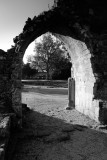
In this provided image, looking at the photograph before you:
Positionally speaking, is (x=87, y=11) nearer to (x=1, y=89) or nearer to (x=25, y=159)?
(x=1, y=89)

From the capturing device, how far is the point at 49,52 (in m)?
35.2

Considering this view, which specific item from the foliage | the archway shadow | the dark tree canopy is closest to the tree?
the dark tree canopy

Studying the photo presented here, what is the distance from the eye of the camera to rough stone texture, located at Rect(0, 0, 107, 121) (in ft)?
18.3

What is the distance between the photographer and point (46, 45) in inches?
1367

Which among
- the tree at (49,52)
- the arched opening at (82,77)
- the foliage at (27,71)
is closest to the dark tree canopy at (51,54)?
the tree at (49,52)

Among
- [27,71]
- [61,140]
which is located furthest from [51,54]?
[61,140]

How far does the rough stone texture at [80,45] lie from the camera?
5.59 m

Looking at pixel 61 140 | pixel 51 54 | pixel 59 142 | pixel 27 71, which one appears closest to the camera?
pixel 59 142

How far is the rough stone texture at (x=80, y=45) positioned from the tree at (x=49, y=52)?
2747 cm

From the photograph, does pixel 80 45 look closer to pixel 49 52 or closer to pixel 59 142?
pixel 59 142

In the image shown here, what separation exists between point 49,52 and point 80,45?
28555 mm

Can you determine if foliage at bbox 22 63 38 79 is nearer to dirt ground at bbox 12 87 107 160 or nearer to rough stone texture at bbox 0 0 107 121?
rough stone texture at bbox 0 0 107 121

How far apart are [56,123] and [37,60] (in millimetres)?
30615

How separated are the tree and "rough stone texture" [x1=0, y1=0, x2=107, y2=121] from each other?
90.1 ft
